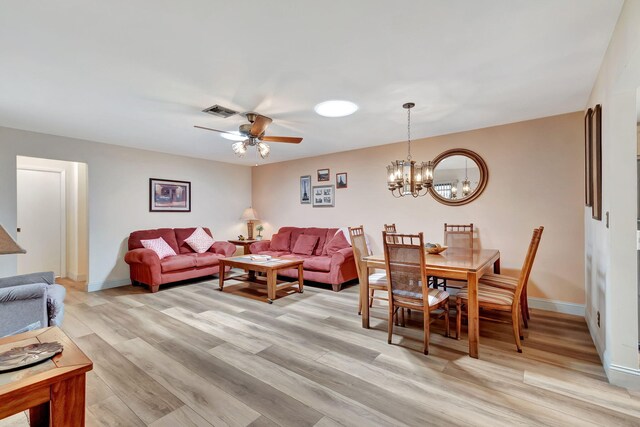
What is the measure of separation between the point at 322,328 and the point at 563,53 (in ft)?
10.2

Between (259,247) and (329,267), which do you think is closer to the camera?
(329,267)

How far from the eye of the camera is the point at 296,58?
2240mm

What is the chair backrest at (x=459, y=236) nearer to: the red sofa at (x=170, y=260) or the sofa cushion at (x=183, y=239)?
the red sofa at (x=170, y=260)

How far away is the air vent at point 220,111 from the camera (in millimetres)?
3185

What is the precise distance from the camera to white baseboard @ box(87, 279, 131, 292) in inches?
185

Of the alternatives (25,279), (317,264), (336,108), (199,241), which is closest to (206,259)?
(199,241)

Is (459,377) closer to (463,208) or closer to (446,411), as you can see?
(446,411)

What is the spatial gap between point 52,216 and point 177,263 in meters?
2.80

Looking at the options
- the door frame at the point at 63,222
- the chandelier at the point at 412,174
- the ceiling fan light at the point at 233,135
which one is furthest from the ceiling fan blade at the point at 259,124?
the door frame at the point at 63,222

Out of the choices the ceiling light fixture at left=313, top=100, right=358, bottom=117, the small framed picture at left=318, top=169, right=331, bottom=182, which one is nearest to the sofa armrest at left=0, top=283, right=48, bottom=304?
the ceiling light fixture at left=313, top=100, right=358, bottom=117

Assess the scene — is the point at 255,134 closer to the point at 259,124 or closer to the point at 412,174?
the point at 259,124

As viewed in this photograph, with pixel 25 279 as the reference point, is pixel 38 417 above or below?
below

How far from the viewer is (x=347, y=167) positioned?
18.2 feet

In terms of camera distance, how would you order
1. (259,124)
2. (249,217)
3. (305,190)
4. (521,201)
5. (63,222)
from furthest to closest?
(249,217) < (305,190) < (63,222) < (521,201) < (259,124)
